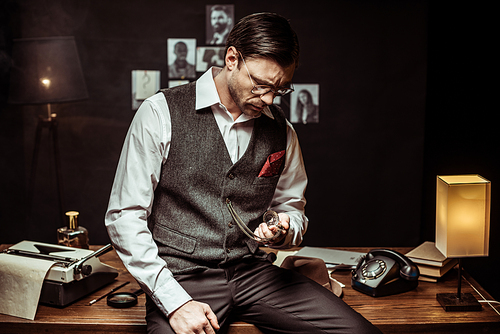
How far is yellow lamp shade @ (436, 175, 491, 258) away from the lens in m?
1.84

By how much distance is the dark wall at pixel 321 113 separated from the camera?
3322mm

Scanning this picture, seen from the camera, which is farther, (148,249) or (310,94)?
(310,94)

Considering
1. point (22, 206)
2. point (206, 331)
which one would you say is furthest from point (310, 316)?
point (22, 206)

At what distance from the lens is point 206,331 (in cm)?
153

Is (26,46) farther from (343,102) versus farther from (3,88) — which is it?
(343,102)

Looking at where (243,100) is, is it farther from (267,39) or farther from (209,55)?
(209,55)

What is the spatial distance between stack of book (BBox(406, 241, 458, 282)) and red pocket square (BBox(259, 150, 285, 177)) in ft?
2.61

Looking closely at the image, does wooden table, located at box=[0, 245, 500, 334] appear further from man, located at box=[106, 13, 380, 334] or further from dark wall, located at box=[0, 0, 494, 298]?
dark wall, located at box=[0, 0, 494, 298]

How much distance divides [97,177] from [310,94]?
1668 mm

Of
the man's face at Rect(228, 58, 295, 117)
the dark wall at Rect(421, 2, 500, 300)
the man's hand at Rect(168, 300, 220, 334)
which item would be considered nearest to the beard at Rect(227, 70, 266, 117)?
the man's face at Rect(228, 58, 295, 117)

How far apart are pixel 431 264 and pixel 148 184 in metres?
1.32

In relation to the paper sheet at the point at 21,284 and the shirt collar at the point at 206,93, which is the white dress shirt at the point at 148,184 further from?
the paper sheet at the point at 21,284

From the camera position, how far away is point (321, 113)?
3.45m

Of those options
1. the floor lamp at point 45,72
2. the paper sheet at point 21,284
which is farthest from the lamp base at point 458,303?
the floor lamp at point 45,72
